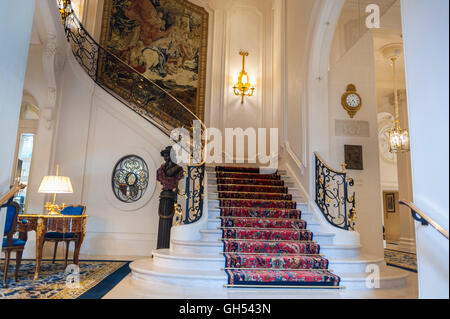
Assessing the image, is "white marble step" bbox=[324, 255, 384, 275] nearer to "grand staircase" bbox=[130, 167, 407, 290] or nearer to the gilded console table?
"grand staircase" bbox=[130, 167, 407, 290]

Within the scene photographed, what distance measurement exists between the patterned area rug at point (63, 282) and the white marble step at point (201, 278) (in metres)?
0.42

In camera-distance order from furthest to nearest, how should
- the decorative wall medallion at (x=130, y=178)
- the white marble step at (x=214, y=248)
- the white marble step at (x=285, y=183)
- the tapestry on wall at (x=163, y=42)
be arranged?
the tapestry on wall at (x=163, y=42)
the decorative wall medallion at (x=130, y=178)
the white marble step at (x=285, y=183)
the white marble step at (x=214, y=248)

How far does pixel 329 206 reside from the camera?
5336mm

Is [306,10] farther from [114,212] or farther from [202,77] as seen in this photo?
[114,212]

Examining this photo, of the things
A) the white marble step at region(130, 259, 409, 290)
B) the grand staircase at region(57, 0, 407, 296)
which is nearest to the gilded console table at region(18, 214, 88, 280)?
the grand staircase at region(57, 0, 407, 296)

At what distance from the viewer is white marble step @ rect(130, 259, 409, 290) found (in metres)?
3.72

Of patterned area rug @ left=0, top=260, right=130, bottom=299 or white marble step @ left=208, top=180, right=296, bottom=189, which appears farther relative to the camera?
white marble step @ left=208, top=180, right=296, bottom=189

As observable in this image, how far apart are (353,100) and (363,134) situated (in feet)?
2.21

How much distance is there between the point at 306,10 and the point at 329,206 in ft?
12.1

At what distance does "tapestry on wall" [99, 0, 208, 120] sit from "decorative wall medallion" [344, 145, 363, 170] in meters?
4.07

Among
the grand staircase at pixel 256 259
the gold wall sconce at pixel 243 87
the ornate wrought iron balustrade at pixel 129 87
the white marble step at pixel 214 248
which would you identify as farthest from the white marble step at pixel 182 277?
the gold wall sconce at pixel 243 87

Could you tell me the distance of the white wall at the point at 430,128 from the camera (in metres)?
2.05

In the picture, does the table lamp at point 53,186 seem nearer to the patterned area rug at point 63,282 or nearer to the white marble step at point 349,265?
the patterned area rug at point 63,282

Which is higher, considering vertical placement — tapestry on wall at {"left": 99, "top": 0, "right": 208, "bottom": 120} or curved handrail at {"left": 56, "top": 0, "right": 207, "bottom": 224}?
tapestry on wall at {"left": 99, "top": 0, "right": 208, "bottom": 120}
